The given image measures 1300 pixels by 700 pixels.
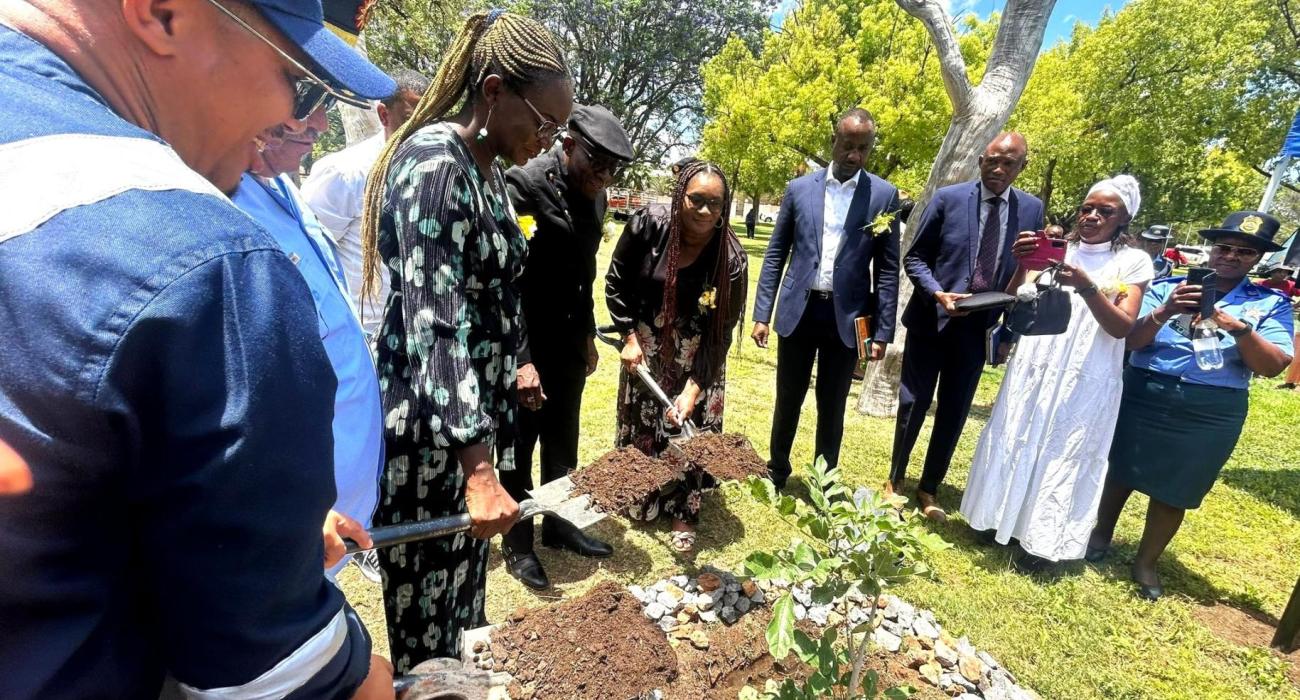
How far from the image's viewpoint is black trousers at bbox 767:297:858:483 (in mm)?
3818

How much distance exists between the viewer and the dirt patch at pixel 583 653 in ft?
6.38

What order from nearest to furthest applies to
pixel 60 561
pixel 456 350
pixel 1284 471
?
pixel 60 561
pixel 456 350
pixel 1284 471

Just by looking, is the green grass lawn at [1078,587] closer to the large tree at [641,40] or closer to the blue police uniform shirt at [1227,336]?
the blue police uniform shirt at [1227,336]

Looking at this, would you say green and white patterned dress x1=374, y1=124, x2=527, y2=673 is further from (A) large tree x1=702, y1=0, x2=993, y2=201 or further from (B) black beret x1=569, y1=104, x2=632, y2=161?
(A) large tree x1=702, y1=0, x2=993, y2=201

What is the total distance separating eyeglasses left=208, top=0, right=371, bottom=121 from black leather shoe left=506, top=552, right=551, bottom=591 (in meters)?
2.54

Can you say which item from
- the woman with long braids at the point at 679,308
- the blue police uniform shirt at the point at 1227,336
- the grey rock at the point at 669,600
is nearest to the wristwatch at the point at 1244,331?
the blue police uniform shirt at the point at 1227,336

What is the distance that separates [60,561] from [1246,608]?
4981mm

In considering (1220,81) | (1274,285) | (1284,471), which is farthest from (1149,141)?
(1274,285)

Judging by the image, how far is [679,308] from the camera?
3.17m

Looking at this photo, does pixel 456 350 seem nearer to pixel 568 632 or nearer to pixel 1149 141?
pixel 568 632

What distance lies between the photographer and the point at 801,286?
3834 millimetres

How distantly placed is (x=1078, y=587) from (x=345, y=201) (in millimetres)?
4405

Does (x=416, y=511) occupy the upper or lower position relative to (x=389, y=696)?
lower

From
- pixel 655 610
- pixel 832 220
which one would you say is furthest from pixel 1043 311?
pixel 655 610
